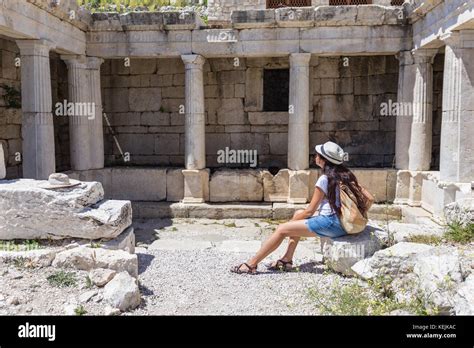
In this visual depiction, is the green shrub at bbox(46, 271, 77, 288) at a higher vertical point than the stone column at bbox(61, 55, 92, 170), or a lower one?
lower

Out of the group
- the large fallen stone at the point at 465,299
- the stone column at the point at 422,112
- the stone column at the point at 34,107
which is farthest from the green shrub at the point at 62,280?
the stone column at the point at 422,112

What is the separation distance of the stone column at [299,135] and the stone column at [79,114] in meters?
4.65

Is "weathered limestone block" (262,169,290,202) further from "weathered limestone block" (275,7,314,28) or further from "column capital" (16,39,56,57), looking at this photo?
"column capital" (16,39,56,57)

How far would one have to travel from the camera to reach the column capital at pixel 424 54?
9.91 m

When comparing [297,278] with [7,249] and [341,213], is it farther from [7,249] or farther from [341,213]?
[7,249]

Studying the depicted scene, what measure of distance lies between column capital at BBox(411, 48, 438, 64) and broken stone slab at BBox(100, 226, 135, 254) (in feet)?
23.1

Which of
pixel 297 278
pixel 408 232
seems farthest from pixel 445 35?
pixel 297 278

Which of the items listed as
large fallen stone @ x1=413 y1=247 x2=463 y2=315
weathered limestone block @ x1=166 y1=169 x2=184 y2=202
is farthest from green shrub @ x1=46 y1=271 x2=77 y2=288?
weathered limestone block @ x1=166 y1=169 x2=184 y2=202

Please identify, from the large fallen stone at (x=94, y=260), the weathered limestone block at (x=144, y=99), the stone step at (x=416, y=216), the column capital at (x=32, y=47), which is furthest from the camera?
the weathered limestone block at (x=144, y=99)

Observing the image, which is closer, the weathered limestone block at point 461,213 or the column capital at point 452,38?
the weathered limestone block at point 461,213

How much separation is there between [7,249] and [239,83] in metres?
8.31

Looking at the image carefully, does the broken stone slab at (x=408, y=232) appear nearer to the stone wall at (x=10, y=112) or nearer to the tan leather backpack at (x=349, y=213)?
the tan leather backpack at (x=349, y=213)

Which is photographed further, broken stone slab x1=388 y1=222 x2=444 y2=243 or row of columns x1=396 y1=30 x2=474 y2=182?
row of columns x1=396 y1=30 x2=474 y2=182

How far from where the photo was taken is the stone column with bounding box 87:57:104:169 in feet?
36.3
